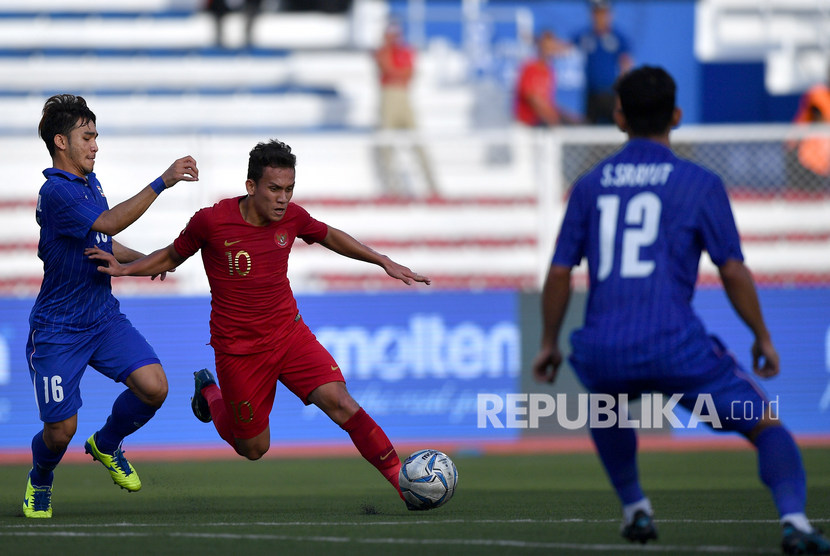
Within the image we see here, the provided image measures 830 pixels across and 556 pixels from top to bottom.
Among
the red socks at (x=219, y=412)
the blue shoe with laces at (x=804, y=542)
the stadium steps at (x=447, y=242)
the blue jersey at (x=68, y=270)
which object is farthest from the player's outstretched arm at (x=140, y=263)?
the stadium steps at (x=447, y=242)

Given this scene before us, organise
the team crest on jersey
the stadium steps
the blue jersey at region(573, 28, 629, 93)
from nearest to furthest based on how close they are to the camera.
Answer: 1. the team crest on jersey
2. the stadium steps
3. the blue jersey at region(573, 28, 629, 93)

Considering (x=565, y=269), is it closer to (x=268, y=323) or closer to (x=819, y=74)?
(x=268, y=323)

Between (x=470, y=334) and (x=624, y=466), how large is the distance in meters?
7.15

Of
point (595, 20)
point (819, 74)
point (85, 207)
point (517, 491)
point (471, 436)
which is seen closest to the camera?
point (85, 207)

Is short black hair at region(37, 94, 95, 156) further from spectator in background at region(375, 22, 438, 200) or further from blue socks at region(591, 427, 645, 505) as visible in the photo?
Answer: spectator in background at region(375, 22, 438, 200)

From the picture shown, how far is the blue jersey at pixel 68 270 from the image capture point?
22.5 ft

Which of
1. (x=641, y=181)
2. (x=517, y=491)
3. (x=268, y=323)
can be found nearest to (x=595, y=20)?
(x=517, y=491)

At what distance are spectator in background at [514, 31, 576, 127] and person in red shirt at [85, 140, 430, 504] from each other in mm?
10064

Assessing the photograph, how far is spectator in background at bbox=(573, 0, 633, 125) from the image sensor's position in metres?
15.6

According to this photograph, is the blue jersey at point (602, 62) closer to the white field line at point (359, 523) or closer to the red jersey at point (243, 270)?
the red jersey at point (243, 270)

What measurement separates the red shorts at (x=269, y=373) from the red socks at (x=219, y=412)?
6.7 inches

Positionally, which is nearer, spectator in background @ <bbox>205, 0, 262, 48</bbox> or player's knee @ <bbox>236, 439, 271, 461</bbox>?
player's knee @ <bbox>236, 439, 271, 461</bbox>

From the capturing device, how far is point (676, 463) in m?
10.5

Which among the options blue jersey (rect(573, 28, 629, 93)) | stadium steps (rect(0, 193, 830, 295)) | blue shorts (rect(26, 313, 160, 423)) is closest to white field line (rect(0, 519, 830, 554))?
blue shorts (rect(26, 313, 160, 423))
